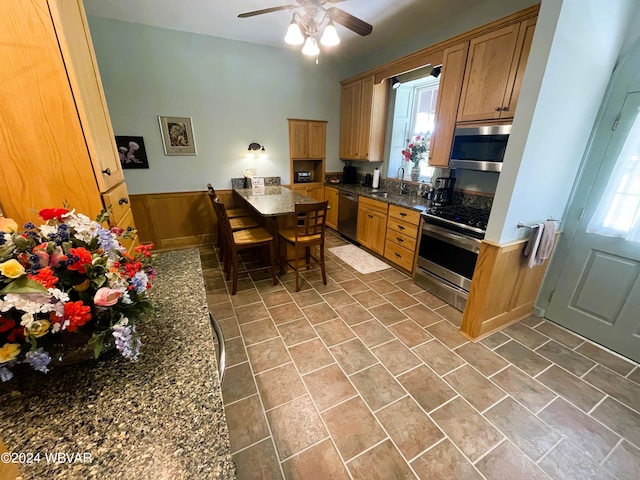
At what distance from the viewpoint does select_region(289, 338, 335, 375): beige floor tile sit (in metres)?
1.91

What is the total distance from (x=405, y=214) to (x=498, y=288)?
1.28 m

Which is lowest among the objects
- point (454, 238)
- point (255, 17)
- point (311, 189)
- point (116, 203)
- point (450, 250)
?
point (450, 250)

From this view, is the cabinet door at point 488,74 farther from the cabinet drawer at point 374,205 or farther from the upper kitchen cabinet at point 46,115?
the upper kitchen cabinet at point 46,115

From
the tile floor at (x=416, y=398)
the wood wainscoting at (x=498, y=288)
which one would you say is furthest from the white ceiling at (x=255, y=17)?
the tile floor at (x=416, y=398)

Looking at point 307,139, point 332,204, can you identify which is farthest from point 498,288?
point 307,139

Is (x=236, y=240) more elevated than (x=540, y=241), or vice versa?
(x=540, y=241)

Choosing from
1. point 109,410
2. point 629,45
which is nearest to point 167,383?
point 109,410

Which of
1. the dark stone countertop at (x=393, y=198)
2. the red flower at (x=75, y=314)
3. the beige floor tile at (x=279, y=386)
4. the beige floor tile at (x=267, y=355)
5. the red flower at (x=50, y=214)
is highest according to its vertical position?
the red flower at (x=50, y=214)

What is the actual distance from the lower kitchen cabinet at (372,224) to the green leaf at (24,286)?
3236 millimetres

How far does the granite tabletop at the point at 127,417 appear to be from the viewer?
539mm

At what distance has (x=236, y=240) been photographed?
2.89m

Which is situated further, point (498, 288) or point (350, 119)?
point (350, 119)

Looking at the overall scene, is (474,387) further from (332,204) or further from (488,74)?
(332,204)

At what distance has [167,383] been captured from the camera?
0.73 m
